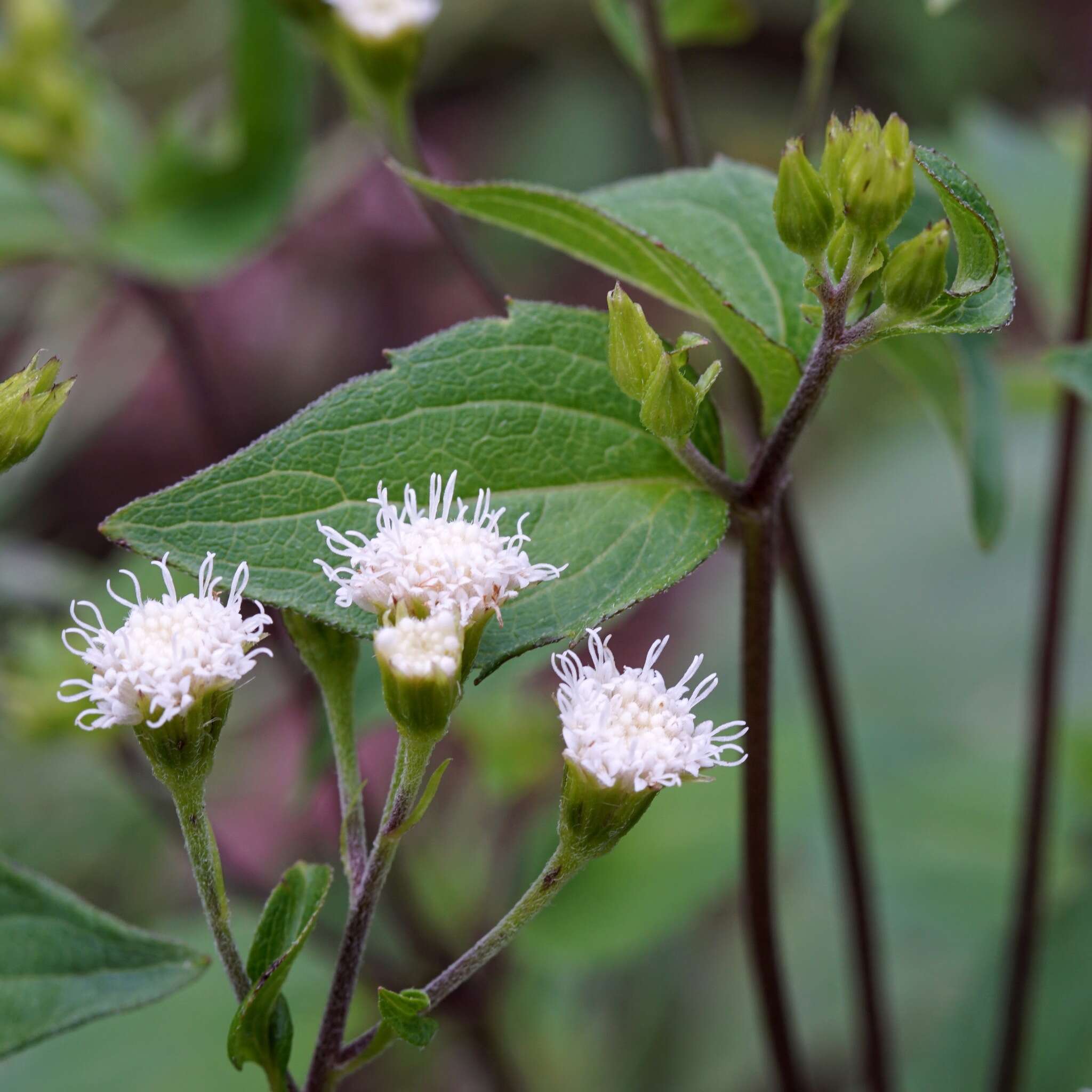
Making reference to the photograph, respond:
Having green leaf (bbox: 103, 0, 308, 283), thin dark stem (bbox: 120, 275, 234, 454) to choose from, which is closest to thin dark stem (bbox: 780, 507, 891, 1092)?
thin dark stem (bbox: 120, 275, 234, 454)

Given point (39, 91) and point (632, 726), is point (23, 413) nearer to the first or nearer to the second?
point (632, 726)

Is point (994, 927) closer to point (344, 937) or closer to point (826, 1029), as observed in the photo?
point (826, 1029)

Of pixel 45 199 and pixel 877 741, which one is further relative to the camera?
pixel 877 741

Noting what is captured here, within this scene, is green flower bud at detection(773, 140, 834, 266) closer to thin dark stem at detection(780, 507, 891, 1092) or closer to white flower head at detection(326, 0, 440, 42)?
thin dark stem at detection(780, 507, 891, 1092)

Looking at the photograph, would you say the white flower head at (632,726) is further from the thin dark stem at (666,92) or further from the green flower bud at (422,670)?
the thin dark stem at (666,92)

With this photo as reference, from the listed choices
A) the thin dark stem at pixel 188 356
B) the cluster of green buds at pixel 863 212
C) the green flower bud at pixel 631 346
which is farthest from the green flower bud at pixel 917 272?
the thin dark stem at pixel 188 356

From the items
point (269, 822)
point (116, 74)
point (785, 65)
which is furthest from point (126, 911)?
point (785, 65)
